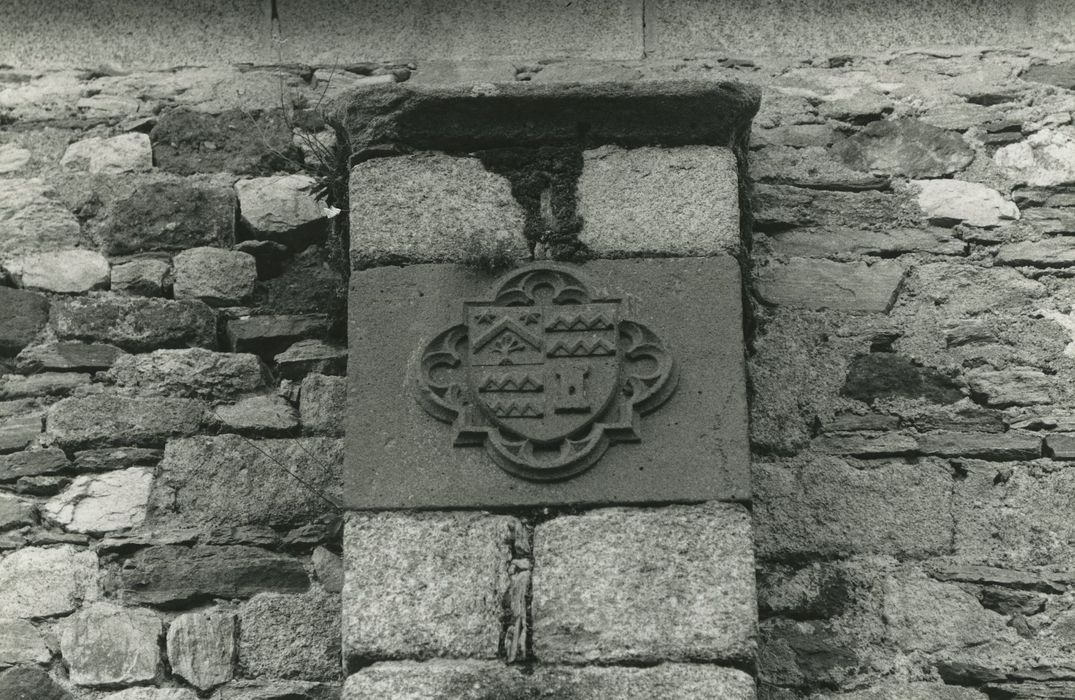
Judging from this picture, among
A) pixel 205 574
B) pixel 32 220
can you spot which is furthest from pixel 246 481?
pixel 32 220

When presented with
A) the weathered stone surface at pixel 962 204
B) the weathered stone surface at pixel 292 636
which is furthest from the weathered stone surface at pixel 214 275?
the weathered stone surface at pixel 962 204

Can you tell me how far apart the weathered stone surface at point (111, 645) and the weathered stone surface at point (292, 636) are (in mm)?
205

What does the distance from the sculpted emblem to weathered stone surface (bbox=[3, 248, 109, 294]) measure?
1137 mm

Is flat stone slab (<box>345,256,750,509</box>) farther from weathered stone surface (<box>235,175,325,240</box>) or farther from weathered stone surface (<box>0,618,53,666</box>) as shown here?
weathered stone surface (<box>0,618,53,666</box>)

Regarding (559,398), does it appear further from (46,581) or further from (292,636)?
(46,581)

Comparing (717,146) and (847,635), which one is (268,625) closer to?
(847,635)

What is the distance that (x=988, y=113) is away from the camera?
3955 millimetres

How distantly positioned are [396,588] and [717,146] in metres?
1.26

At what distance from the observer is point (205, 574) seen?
3385 millimetres

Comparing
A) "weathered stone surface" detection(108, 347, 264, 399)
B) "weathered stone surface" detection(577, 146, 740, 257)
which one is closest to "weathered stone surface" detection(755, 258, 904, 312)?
"weathered stone surface" detection(577, 146, 740, 257)

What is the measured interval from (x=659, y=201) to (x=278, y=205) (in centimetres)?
112

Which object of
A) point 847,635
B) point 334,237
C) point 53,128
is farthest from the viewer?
point 53,128

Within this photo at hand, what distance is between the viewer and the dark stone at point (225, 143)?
402 centimetres

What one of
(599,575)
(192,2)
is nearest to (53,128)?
(192,2)
